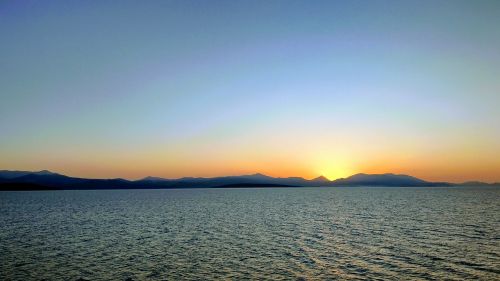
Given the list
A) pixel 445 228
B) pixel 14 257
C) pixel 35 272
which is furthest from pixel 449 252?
pixel 14 257

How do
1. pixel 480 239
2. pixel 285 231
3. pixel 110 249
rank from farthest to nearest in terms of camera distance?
A: 1. pixel 285 231
2. pixel 480 239
3. pixel 110 249

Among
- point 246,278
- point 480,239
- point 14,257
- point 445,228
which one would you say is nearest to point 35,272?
point 14,257

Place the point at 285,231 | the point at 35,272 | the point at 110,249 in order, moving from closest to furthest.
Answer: the point at 35,272 → the point at 110,249 → the point at 285,231

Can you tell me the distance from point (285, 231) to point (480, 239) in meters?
31.6

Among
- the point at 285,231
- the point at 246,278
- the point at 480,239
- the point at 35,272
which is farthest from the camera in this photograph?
the point at 285,231

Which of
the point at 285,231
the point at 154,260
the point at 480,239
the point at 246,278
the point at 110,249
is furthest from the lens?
the point at 285,231

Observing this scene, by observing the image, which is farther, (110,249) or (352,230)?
(352,230)

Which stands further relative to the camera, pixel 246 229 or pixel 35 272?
pixel 246 229

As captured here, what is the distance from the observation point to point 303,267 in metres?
37.7

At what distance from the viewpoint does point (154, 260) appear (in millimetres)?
41469

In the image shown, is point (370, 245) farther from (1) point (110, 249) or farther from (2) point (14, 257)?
(2) point (14, 257)

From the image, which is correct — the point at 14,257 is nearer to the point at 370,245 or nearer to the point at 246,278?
the point at 246,278

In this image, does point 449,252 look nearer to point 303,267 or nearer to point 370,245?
point 370,245

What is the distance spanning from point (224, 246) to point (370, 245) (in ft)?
69.3
